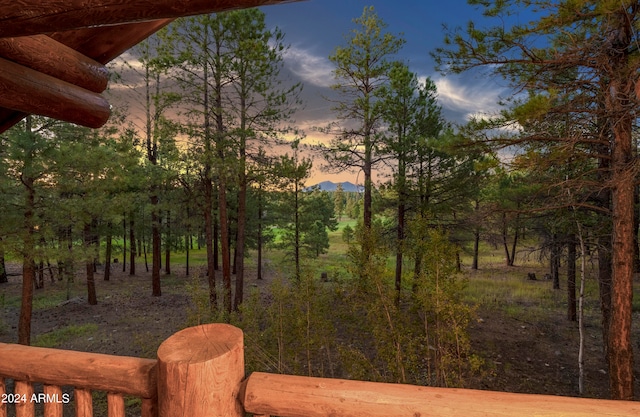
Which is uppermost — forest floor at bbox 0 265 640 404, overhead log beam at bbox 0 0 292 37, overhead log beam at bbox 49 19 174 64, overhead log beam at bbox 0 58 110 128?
overhead log beam at bbox 49 19 174 64

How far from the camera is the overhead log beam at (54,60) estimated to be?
1.91m

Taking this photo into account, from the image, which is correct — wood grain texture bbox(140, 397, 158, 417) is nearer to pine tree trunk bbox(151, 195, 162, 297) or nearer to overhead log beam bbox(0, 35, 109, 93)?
overhead log beam bbox(0, 35, 109, 93)

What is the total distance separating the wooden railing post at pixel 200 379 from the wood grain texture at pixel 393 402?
7cm

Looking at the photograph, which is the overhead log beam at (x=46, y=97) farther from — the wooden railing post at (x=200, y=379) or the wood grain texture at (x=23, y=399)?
the wooden railing post at (x=200, y=379)

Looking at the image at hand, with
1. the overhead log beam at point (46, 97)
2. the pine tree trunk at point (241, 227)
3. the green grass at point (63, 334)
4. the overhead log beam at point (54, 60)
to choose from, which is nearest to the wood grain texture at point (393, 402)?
Result: the overhead log beam at point (46, 97)

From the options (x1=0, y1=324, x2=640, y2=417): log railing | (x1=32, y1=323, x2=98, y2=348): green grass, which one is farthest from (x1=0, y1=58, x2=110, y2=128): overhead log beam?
(x1=32, y1=323, x2=98, y2=348): green grass

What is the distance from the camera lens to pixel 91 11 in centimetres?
91

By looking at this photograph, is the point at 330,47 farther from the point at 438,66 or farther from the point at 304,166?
the point at 438,66

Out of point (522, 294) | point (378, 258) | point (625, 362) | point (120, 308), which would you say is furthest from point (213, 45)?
point (522, 294)

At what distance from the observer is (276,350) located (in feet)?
28.4

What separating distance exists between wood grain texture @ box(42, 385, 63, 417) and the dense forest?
5868mm

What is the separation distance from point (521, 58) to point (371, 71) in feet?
24.5

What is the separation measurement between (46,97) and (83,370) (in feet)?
5.74

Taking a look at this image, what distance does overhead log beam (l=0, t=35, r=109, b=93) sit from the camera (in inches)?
75.2
